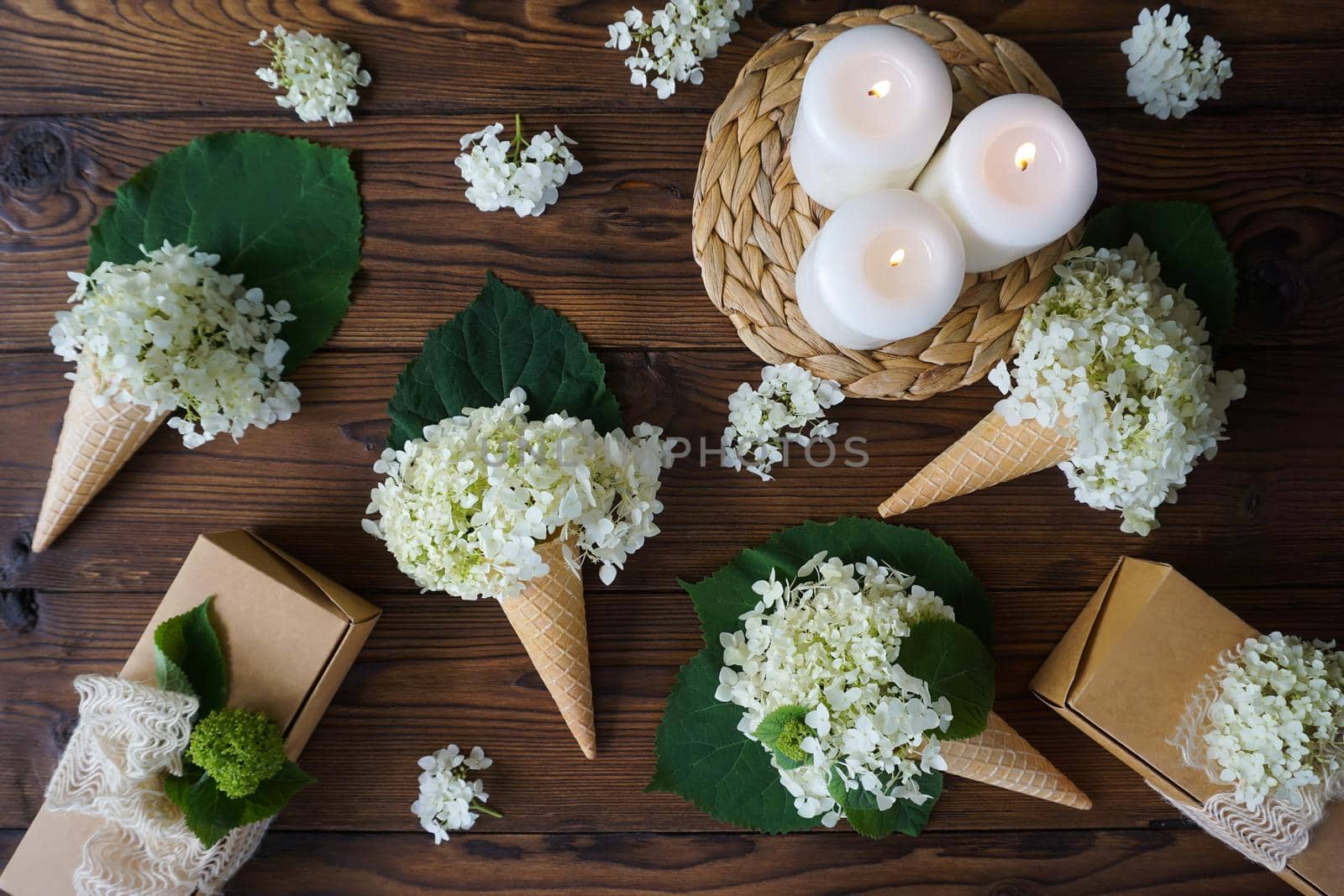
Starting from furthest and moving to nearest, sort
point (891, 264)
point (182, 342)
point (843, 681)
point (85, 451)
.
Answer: point (85, 451) → point (182, 342) → point (843, 681) → point (891, 264)

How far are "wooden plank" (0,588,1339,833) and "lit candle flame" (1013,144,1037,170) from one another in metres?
0.72

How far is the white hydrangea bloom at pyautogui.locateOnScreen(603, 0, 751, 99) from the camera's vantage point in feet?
4.17

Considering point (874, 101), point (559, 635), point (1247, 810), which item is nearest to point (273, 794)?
point (559, 635)

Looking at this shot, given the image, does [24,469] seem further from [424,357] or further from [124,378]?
[424,357]

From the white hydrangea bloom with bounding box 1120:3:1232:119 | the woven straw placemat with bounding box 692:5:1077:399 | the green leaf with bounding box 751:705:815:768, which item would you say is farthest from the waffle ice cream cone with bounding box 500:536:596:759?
the white hydrangea bloom with bounding box 1120:3:1232:119

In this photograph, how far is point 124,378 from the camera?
116 centimetres

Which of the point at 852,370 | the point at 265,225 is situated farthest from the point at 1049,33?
the point at 265,225

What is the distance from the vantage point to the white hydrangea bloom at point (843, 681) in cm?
103

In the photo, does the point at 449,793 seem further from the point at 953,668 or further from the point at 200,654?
the point at 953,668

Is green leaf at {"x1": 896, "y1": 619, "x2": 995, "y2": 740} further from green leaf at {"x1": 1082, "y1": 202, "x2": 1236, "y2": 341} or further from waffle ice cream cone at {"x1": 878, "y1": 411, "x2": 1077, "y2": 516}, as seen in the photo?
green leaf at {"x1": 1082, "y1": 202, "x2": 1236, "y2": 341}

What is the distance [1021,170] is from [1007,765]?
0.87m

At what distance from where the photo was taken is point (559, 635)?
125cm

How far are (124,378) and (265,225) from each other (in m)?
0.32

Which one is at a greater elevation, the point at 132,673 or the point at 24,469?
the point at 24,469
